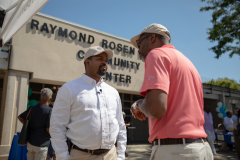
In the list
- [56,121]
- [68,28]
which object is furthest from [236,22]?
[56,121]

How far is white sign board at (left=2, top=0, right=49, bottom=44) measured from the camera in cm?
297

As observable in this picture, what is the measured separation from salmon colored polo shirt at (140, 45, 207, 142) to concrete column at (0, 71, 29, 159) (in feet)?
26.3

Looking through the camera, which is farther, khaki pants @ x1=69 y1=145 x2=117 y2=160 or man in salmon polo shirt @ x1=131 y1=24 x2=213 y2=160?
khaki pants @ x1=69 y1=145 x2=117 y2=160

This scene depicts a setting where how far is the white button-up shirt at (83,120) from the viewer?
2256 millimetres

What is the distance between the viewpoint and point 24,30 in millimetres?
8883

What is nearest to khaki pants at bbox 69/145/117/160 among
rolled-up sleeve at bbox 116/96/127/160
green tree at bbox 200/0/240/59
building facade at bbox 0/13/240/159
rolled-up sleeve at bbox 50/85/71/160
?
rolled-up sleeve at bbox 50/85/71/160

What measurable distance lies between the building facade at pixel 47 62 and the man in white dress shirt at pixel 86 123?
6695mm

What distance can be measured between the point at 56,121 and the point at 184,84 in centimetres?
154

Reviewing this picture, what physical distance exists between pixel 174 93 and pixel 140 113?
1.07 ft

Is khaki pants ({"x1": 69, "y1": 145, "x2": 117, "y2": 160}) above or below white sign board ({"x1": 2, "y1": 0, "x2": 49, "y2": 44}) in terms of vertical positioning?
below

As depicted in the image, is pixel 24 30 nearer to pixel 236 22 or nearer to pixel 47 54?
pixel 47 54

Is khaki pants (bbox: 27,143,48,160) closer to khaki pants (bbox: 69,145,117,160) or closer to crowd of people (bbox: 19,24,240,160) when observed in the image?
crowd of people (bbox: 19,24,240,160)

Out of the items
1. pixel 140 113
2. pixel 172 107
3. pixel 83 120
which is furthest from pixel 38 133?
pixel 172 107

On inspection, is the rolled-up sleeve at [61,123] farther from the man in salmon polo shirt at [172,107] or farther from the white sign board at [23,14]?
the white sign board at [23,14]
